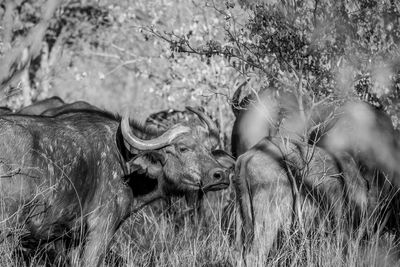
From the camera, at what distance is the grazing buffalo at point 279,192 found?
267 inches

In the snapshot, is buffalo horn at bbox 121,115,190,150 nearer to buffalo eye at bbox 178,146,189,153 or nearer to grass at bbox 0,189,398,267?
buffalo eye at bbox 178,146,189,153

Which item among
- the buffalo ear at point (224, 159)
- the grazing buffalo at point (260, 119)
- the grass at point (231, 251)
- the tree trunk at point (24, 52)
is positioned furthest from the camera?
the tree trunk at point (24, 52)

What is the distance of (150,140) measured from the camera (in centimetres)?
677

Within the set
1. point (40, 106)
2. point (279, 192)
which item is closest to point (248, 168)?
point (279, 192)

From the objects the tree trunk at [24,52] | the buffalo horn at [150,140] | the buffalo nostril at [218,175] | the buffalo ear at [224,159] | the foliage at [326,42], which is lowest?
the tree trunk at [24,52]

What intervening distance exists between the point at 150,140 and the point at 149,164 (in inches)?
9.7

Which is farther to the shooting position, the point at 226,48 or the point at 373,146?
the point at 373,146

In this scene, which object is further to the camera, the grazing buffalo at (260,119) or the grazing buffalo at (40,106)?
the grazing buffalo at (40,106)

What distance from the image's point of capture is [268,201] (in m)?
6.94

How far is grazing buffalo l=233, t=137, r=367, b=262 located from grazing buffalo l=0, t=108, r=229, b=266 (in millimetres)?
482

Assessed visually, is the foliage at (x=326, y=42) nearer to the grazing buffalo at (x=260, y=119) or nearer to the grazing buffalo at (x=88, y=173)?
the grazing buffalo at (x=88, y=173)

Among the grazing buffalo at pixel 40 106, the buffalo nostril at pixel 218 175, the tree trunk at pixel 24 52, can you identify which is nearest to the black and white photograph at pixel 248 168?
the buffalo nostril at pixel 218 175

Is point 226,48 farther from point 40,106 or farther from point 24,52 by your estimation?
point 24,52

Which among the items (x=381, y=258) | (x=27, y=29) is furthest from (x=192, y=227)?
(x=27, y=29)
